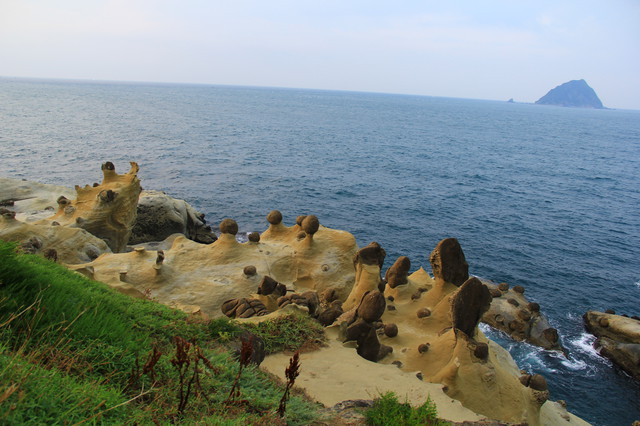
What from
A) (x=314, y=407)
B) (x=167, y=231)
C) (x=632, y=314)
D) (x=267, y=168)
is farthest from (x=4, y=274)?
(x=267, y=168)

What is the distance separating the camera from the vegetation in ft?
27.6

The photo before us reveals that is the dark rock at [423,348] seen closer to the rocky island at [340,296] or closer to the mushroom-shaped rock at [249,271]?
the rocky island at [340,296]

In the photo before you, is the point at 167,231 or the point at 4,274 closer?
the point at 4,274

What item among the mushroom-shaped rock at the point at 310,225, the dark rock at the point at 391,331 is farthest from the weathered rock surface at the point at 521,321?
the mushroom-shaped rock at the point at 310,225

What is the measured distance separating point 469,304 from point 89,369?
39.8 feet

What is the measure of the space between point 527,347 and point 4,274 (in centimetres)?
2781

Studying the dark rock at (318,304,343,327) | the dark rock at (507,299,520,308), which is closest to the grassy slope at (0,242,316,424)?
the dark rock at (318,304,343,327)

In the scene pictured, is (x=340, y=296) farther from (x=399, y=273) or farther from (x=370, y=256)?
(x=370, y=256)

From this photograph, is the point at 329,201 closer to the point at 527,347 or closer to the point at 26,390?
the point at 527,347

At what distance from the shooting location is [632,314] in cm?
3281

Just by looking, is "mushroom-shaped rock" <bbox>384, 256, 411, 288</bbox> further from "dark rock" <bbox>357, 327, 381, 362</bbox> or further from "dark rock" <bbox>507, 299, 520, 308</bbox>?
"dark rock" <bbox>507, 299, 520, 308</bbox>

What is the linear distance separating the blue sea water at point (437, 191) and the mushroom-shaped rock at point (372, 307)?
46.7 ft

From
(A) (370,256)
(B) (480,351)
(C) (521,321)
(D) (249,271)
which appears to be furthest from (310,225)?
(C) (521,321)

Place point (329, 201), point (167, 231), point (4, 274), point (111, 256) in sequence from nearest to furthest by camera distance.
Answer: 1. point (4, 274)
2. point (111, 256)
3. point (167, 231)
4. point (329, 201)
